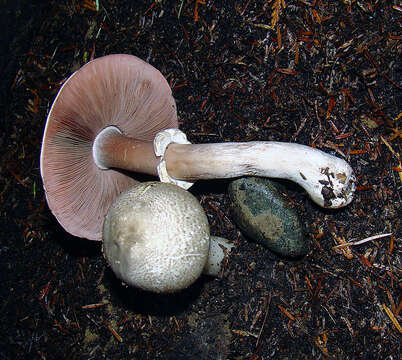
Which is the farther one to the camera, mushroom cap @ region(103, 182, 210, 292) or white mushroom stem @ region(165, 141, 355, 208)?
white mushroom stem @ region(165, 141, 355, 208)

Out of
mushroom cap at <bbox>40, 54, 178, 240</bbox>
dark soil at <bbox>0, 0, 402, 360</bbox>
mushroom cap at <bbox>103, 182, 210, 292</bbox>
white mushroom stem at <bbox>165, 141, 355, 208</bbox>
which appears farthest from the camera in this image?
dark soil at <bbox>0, 0, 402, 360</bbox>

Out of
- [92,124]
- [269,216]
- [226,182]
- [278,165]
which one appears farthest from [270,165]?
[92,124]

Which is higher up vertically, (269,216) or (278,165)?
(278,165)

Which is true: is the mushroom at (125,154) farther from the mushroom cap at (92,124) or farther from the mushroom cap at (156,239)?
the mushroom cap at (156,239)

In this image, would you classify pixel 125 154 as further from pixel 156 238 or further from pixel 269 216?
pixel 269 216

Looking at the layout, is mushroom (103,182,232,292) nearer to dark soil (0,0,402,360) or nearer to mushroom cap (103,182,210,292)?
mushroom cap (103,182,210,292)

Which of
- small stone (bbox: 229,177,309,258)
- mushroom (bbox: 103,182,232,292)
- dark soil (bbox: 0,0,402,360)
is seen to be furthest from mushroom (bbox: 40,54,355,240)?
mushroom (bbox: 103,182,232,292)

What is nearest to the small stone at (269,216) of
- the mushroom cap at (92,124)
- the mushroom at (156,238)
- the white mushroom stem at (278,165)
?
the white mushroom stem at (278,165)

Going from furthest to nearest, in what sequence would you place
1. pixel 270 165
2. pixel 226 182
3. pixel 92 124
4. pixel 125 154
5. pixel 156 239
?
pixel 226 182 < pixel 125 154 < pixel 92 124 < pixel 270 165 < pixel 156 239

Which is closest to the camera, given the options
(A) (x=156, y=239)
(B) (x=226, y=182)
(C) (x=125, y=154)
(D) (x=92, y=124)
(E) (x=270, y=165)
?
(A) (x=156, y=239)

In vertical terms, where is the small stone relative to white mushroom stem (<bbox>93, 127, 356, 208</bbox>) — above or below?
below
